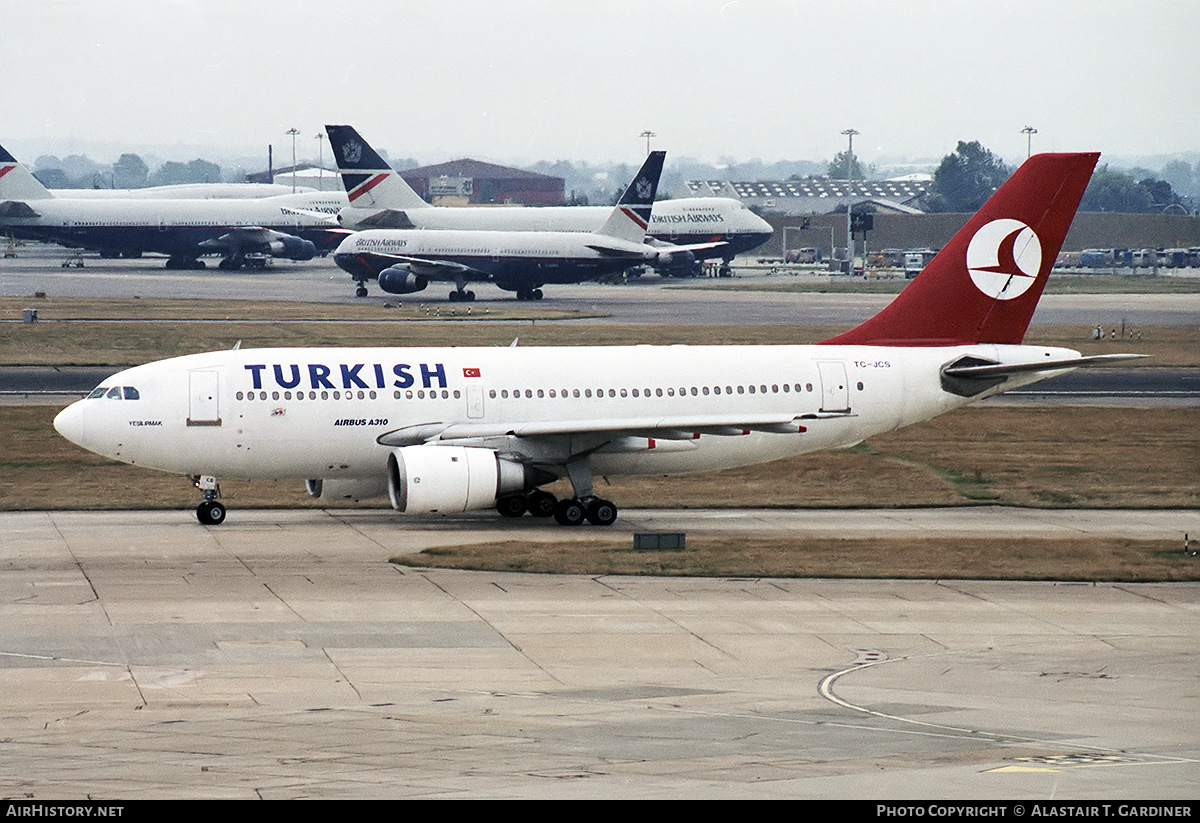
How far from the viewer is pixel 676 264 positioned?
13075 cm

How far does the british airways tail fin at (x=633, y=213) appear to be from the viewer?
106m

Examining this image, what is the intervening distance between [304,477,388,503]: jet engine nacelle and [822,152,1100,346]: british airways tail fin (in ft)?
42.3

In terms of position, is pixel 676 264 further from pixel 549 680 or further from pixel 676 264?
pixel 549 680

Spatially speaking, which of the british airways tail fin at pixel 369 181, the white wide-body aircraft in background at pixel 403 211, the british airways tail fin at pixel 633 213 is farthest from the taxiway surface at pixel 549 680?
the white wide-body aircraft in background at pixel 403 211

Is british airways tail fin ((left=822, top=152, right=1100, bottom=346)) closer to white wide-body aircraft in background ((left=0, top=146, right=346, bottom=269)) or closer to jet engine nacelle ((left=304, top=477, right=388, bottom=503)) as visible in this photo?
jet engine nacelle ((left=304, top=477, right=388, bottom=503))

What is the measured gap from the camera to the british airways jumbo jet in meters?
35.5

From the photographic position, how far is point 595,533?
35.9 meters

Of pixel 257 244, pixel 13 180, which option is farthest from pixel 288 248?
pixel 13 180

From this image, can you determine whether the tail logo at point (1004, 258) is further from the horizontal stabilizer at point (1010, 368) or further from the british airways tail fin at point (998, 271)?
the horizontal stabilizer at point (1010, 368)

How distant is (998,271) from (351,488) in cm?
1702

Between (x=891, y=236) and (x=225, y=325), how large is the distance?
10821 cm

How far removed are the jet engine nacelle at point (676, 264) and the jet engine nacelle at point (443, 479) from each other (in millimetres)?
83114

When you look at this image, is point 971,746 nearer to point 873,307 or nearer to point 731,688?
point 731,688

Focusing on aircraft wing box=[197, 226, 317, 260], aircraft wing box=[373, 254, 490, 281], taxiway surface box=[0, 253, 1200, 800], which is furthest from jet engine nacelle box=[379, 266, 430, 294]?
taxiway surface box=[0, 253, 1200, 800]
